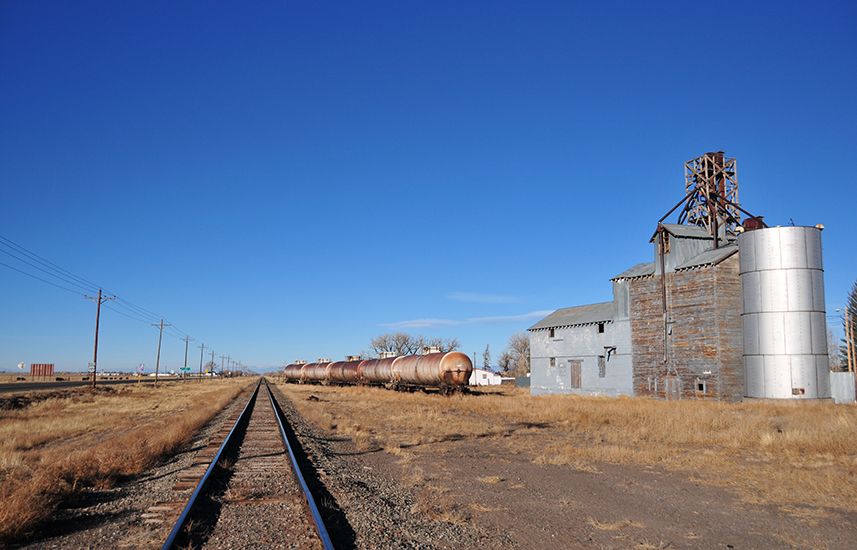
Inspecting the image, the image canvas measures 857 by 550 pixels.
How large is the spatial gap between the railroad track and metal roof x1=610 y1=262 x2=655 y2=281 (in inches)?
1192

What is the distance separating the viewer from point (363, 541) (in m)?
6.87

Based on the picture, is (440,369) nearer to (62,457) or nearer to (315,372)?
(62,457)

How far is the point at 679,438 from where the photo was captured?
17.1 m

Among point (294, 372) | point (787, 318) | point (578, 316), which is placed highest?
point (578, 316)

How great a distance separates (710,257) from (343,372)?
37217 millimetres

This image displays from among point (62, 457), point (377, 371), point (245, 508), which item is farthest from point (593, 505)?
point (377, 371)

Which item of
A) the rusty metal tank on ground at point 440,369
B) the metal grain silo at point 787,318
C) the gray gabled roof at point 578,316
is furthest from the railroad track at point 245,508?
the gray gabled roof at point 578,316

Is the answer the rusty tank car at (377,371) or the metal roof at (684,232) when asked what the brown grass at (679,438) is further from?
the rusty tank car at (377,371)

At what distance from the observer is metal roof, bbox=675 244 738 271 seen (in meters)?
33.2

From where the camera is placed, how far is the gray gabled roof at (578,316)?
41787 millimetres

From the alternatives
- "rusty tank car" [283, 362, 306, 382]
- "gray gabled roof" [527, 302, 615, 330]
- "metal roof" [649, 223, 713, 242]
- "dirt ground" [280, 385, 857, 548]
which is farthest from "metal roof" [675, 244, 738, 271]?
"rusty tank car" [283, 362, 306, 382]

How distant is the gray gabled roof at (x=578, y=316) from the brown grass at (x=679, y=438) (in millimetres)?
13758

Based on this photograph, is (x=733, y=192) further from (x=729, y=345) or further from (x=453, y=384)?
(x=453, y=384)

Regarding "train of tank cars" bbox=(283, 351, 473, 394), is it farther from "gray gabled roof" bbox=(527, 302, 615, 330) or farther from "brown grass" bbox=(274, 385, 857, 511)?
"gray gabled roof" bbox=(527, 302, 615, 330)
